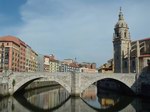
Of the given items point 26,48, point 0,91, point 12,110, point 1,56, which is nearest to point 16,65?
point 1,56

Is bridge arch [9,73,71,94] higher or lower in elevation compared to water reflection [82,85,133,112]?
higher

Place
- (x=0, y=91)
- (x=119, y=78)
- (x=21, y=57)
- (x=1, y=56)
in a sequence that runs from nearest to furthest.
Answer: (x=0, y=91) → (x=119, y=78) → (x=1, y=56) → (x=21, y=57)

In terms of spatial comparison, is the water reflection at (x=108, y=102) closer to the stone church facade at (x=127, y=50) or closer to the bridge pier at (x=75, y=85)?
the bridge pier at (x=75, y=85)

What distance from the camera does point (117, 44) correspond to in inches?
2633

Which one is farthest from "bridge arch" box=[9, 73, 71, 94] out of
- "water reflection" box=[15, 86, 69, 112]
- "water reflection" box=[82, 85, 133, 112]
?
"water reflection" box=[82, 85, 133, 112]

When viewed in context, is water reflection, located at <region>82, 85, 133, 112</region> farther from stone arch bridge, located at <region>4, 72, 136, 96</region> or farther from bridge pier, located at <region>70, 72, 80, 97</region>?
stone arch bridge, located at <region>4, 72, 136, 96</region>

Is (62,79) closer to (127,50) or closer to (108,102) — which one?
(108,102)

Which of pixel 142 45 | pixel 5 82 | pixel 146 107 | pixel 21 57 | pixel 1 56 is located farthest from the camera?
pixel 21 57

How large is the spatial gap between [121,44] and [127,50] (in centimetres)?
201

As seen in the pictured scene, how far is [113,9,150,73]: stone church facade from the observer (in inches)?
2323

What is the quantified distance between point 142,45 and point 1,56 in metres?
33.2

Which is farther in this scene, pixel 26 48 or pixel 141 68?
pixel 26 48

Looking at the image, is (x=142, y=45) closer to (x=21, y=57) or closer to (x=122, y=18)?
(x=122, y=18)

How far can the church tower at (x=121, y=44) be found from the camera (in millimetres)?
64812
